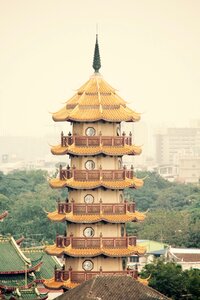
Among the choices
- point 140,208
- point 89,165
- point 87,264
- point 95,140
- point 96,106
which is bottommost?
point 87,264

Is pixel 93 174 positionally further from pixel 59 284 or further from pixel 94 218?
pixel 59 284

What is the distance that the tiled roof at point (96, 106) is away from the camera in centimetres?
7212

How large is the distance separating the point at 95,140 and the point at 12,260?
861 cm

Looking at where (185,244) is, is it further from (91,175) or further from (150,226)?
(91,175)

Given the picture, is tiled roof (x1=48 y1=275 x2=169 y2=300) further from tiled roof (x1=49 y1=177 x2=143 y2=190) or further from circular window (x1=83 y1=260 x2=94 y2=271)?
tiled roof (x1=49 y1=177 x2=143 y2=190)

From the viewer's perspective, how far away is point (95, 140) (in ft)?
237

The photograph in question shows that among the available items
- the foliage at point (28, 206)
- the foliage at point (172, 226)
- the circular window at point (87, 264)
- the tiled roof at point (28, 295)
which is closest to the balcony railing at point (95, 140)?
the circular window at point (87, 264)

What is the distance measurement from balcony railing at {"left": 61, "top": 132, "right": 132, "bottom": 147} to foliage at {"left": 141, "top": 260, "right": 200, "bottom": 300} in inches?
263

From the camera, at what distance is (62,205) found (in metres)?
72.1

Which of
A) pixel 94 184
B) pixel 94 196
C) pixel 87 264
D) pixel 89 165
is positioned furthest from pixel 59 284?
pixel 89 165

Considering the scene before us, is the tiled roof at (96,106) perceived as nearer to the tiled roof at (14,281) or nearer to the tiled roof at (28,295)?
the tiled roof at (28,295)

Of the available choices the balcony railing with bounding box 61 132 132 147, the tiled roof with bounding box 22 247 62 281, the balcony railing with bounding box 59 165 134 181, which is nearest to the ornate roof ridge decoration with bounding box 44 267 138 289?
the balcony railing with bounding box 59 165 134 181

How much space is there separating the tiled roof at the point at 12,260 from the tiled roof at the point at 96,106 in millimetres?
7202

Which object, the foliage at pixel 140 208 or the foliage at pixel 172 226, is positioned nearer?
the foliage at pixel 172 226
